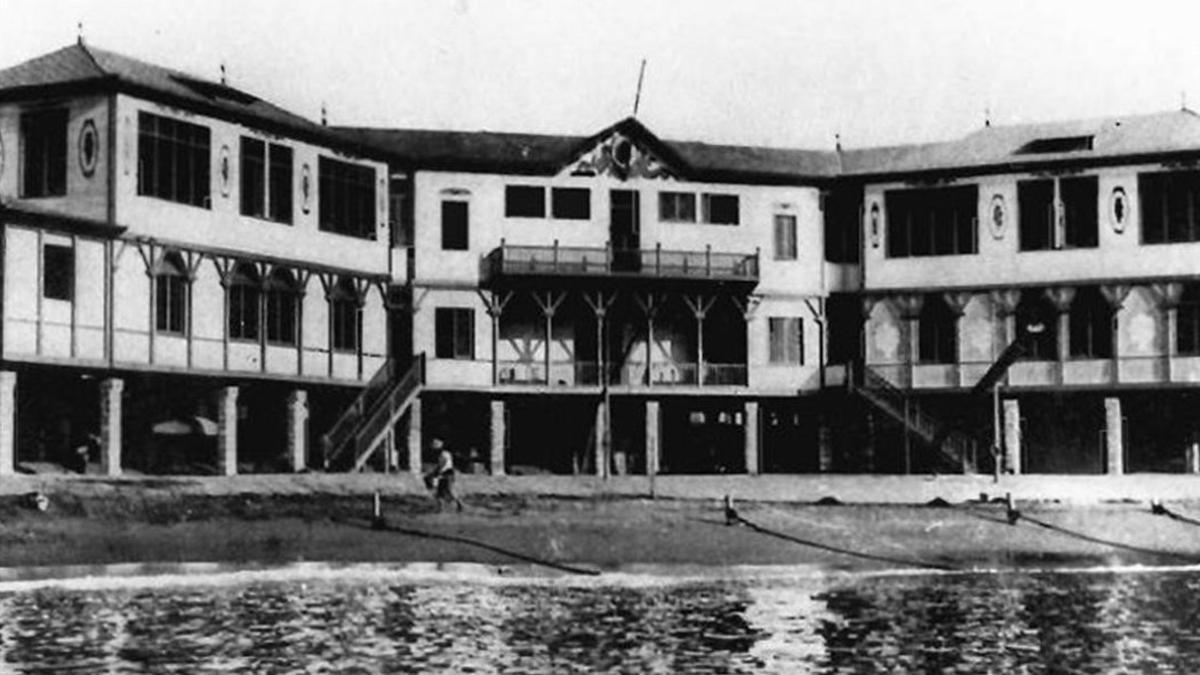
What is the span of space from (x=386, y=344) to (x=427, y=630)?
2689cm

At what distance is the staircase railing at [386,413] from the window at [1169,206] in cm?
2059

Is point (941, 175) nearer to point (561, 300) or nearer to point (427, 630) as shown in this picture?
point (561, 300)

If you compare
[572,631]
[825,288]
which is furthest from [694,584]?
[825,288]

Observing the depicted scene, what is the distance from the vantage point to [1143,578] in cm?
3750

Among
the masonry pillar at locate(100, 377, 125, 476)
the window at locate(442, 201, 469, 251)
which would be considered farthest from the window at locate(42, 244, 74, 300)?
the window at locate(442, 201, 469, 251)

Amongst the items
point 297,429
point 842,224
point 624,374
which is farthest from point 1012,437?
point 297,429

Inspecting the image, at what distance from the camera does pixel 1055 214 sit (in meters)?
54.5

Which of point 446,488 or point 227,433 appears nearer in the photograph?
point 446,488

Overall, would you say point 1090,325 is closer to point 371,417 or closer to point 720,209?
point 720,209

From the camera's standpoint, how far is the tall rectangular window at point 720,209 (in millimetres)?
56844

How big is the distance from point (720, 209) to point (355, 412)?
13.2 m

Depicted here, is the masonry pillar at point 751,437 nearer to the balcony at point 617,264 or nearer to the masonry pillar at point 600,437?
the balcony at point 617,264

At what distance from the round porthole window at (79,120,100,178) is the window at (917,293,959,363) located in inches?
964

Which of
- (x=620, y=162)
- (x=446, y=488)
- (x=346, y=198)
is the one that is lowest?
(x=446, y=488)
